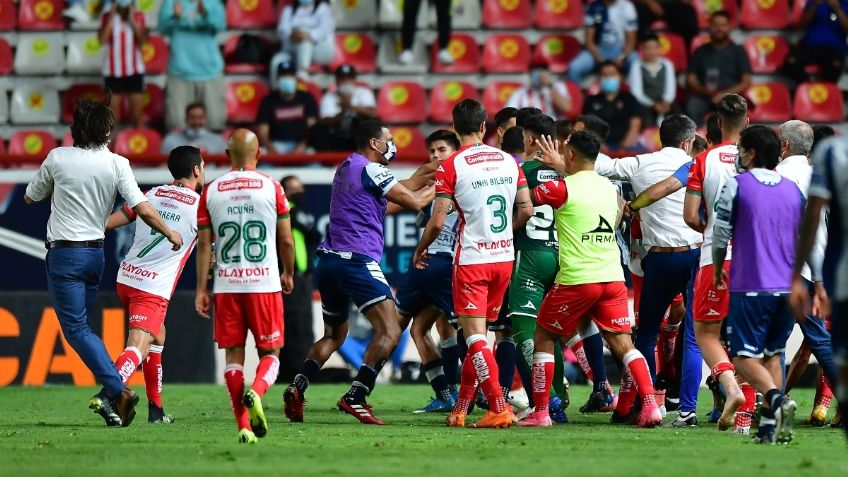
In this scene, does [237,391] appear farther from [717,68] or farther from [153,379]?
[717,68]

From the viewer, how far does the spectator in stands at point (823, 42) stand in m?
20.2

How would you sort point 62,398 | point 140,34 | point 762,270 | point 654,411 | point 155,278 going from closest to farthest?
point 762,270
point 654,411
point 155,278
point 62,398
point 140,34

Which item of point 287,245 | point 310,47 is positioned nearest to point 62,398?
point 287,245

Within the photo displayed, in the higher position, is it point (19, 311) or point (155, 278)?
point (155, 278)

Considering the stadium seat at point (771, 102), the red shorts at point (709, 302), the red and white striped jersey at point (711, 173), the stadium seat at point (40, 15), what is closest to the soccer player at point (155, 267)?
the red and white striped jersey at point (711, 173)

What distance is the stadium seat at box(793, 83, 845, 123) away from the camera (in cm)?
2044

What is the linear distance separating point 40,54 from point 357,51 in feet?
15.6

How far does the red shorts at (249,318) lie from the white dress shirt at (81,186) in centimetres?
167

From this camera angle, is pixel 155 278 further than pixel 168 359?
No

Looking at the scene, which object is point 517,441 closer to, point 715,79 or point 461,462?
point 461,462

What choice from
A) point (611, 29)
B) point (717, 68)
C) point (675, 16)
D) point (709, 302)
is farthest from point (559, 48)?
point (709, 302)

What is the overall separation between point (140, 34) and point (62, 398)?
280 inches

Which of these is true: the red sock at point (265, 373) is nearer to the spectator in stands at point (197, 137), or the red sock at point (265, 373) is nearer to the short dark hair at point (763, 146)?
the short dark hair at point (763, 146)

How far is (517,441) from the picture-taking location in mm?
9195
